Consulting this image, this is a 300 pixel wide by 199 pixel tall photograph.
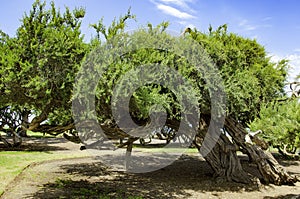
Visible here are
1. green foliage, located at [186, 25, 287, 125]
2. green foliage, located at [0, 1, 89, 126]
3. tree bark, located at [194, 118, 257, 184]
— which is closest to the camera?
green foliage, located at [0, 1, 89, 126]

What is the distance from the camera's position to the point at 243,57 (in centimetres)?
998

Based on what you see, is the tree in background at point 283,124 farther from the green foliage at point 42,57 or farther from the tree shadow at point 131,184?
the green foliage at point 42,57

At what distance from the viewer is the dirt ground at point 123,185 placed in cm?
840

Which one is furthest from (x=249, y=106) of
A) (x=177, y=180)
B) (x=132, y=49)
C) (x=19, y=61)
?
(x=19, y=61)

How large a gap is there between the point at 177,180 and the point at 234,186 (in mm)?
2060

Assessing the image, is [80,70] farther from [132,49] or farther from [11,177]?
[11,177]

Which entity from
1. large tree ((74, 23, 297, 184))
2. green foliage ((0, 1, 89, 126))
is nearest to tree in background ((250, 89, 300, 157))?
large tree ((74, 23, 297, 184))

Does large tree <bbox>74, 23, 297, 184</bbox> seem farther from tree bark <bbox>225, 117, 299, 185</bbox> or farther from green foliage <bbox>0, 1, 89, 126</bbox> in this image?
green foliage <bbox>0, 1, 89, 126</bbox>

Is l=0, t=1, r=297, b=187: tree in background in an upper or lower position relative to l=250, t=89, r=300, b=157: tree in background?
upper

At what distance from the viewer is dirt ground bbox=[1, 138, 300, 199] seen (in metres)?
8.40

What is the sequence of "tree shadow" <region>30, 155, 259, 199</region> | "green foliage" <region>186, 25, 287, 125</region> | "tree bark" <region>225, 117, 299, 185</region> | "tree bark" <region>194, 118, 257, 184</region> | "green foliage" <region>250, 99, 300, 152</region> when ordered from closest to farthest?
"green foliage" <region>250, 99, 300, 152</region>, "tree shadow" <region>30, 155, 259, 199</region>, "green foliage" <region>186, 25, 287, 125</region>, "tree bark" <region>225, 117, 299, 185</region>, "tree bark" <region>194, 118, 257, 184</region>

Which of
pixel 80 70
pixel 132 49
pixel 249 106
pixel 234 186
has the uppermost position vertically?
pixel 132 49

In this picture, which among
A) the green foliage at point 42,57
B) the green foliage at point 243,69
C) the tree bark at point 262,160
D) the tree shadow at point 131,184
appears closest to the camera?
the green foliage at point 42,57

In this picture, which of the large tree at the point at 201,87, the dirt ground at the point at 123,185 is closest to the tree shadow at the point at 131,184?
the dirt ground at the point at 123,185
